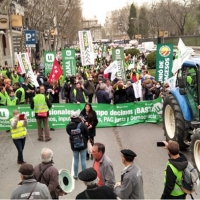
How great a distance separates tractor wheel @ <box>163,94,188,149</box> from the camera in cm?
859

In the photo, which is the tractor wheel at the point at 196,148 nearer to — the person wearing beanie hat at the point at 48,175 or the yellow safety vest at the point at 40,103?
the person wearing beanie hat at the point at 48,175

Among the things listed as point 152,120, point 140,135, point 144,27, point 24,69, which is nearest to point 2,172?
point 140,135

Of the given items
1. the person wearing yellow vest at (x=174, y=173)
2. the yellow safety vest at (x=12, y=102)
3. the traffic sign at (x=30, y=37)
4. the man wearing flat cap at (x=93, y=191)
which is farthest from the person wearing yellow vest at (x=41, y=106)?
the traffic sign at (x=30, y=37)

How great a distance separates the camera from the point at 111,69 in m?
14.9

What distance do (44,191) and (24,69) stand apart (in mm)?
11216

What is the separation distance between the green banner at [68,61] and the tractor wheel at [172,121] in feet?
21.8

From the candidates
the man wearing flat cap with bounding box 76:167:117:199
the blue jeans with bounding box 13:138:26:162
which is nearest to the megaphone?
the man wearing flat cap with bounding box 76:167:117:199

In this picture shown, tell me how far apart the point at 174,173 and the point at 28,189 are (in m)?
1.96

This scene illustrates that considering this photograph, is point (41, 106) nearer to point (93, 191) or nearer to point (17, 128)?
point (17, 128)

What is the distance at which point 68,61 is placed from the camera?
15516 mm

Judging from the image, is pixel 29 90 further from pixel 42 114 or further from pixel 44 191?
pixel 44 191

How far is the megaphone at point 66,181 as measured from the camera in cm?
516

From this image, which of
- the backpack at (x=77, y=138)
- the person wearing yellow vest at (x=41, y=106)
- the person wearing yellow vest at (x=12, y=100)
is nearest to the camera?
the backpack at (x=77, y=138)

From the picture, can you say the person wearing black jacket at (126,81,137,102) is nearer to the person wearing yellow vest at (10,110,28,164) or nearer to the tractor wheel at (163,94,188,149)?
the tractor wheel at (163,94,188,149)
